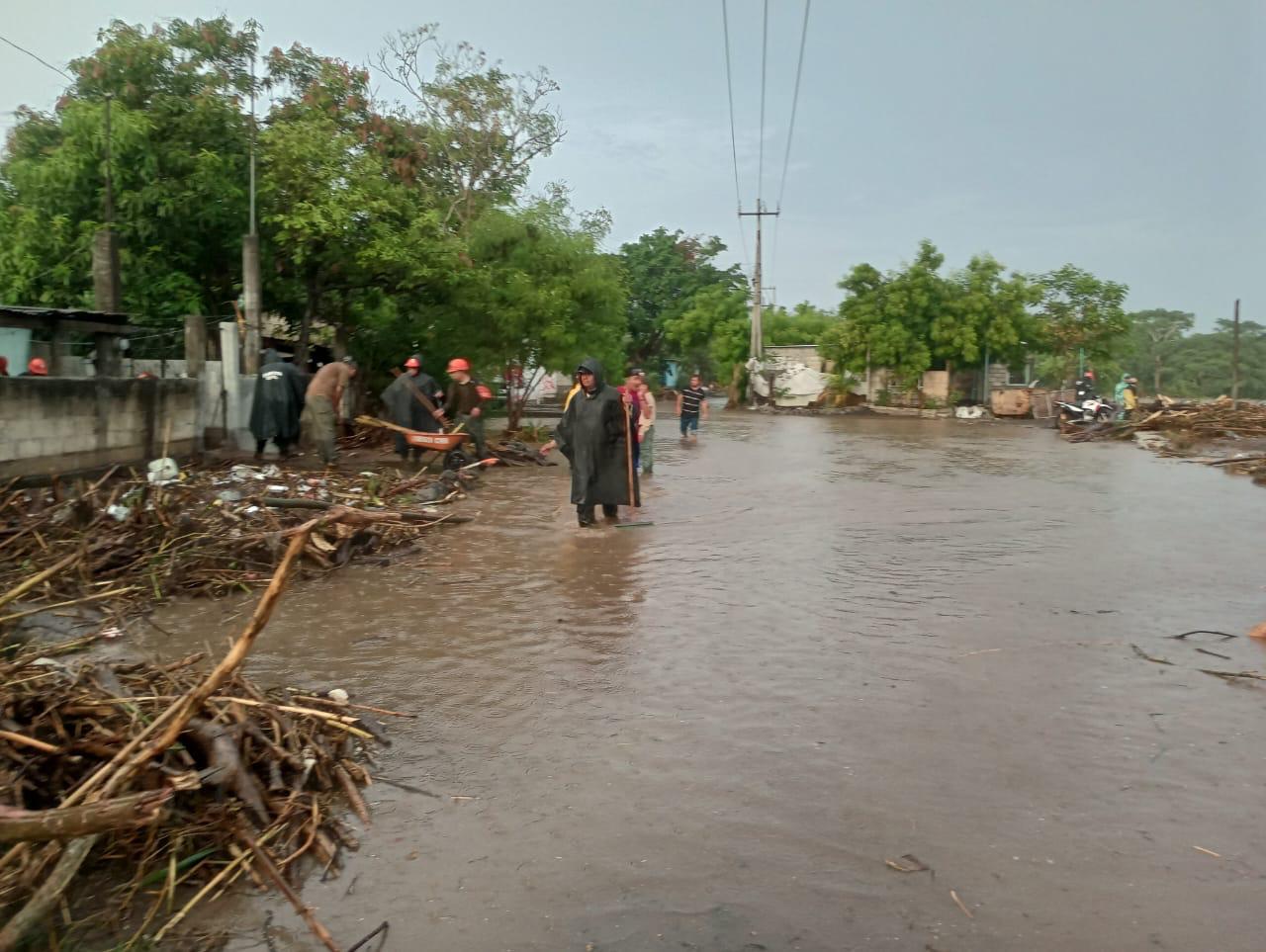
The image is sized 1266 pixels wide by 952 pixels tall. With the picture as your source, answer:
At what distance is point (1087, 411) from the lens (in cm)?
2952

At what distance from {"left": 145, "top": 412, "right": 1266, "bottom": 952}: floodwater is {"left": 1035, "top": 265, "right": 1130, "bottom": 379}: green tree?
101 feet

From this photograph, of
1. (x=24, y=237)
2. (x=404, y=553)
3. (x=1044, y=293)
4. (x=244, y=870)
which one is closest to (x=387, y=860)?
(x=244, y=870)

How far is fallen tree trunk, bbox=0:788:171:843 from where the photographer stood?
295 centimetres

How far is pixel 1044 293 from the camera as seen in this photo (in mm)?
40250

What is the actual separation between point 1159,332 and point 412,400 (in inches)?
2603

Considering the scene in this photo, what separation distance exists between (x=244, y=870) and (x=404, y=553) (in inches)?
239

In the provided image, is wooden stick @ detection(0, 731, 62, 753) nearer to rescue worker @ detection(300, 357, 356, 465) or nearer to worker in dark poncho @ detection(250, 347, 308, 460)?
rescue worker @ detection(300, 357, 356, 465)

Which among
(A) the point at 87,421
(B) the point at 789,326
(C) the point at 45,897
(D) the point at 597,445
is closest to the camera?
(C) the point at 45,897

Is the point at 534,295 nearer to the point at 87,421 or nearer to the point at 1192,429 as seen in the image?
the point at 87,421

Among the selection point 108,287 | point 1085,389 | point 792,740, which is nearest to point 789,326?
point 1085,389

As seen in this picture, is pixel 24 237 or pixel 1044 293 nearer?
pixel 24 237

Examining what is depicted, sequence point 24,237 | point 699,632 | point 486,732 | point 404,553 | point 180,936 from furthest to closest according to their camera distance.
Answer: point 24,237, point 404,553, point 699,632, point 486,732, point 180,936

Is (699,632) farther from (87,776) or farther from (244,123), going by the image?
(244,123)

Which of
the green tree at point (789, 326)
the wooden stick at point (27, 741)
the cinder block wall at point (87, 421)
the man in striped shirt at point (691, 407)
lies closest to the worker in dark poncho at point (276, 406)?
the cinder block wall at point (87, 421)
